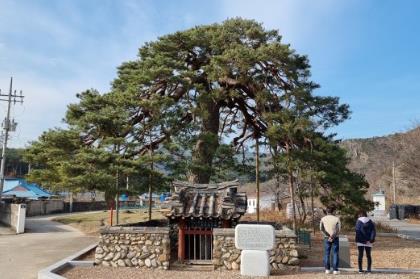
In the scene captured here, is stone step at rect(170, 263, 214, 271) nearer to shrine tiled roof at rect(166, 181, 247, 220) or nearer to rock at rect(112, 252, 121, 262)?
shrine tiled roof at rect(166, 181, 247, 220)

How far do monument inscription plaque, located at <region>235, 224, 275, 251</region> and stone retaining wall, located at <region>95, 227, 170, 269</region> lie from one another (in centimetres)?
217

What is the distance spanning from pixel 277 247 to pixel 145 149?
24.4 feet

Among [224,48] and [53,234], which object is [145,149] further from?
[53,234]

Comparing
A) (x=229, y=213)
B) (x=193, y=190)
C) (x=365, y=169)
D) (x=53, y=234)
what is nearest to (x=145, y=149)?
(x=193, y=190)

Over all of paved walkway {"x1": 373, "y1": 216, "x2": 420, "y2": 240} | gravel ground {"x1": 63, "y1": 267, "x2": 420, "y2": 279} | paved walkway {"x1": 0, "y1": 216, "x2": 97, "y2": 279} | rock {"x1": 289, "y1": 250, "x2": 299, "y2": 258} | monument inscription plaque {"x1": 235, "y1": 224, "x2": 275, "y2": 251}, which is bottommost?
paved walkway {"x1": 0, "y1": 216, "x2": 97, "y2": 279}

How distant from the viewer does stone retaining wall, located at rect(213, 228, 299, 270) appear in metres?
10.8

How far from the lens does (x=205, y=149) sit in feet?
53.4

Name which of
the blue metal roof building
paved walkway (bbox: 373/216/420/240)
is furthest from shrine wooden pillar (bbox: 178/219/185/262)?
the blue metal roof building

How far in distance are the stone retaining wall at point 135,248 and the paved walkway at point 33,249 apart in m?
1.85

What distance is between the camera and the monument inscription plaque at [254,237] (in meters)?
10.2

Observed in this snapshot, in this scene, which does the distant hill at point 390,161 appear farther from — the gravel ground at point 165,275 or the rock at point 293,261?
the gravel ground at point 165,275

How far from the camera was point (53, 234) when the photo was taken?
20047 millimetres

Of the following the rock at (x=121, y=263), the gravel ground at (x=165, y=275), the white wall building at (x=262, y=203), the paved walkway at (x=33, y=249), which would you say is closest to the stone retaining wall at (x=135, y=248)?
the rock at (x=121, y=263)

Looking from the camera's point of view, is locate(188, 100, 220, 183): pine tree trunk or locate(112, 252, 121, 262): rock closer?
locate(112, 252, 121, 262): rock
